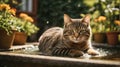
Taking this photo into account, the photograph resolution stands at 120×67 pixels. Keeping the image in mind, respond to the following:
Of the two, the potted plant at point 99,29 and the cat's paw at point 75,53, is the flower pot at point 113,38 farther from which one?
the cat's paw at point 75,53

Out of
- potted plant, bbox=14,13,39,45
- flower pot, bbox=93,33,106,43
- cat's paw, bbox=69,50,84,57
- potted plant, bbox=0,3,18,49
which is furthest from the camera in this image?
flower pot, bbox=93,33,106,43

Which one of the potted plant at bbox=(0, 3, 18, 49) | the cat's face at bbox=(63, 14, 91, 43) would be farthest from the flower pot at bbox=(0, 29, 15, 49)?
the cat's face at bbox=(63, 14, 91, 43)

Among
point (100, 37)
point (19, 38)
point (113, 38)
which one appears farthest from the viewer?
point (100, 37)

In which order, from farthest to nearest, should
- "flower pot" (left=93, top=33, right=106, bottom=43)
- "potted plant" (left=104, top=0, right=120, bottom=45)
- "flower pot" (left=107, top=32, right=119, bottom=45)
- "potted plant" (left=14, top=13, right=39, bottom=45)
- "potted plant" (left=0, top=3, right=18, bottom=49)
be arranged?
"potted plant" (left=104, top=0, right=120, bottom=45) < "flower pot" (left=93, top=33, right=106, bottom=43) < "flower pot" (left=107, top=32, right=119, bottom=45) < "potted plant" (left=14, top=13, right=39, bottom=45) < "potted plant" (left=0, top=3, right=18, bottom=49)

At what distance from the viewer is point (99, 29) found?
854 cm

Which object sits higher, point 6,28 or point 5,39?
point 6,28

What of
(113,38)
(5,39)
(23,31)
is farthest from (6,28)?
(113,38)

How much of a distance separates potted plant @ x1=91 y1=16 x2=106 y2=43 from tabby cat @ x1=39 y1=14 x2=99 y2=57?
338 cm

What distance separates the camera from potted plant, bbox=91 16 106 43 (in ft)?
25.7

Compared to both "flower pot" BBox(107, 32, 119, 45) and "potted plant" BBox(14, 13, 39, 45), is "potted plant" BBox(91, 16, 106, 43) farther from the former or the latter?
"potted plant" BBox(14, 13, 39, 45)

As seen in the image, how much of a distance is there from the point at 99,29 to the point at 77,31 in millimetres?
4508

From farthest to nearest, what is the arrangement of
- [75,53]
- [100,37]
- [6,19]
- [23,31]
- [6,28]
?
[100,37] → [23,31] → [6,19] → [6,28] → [75,53]

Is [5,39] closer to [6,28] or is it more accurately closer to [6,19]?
[6,28]

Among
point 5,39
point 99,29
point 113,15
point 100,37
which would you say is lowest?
point 100,37
